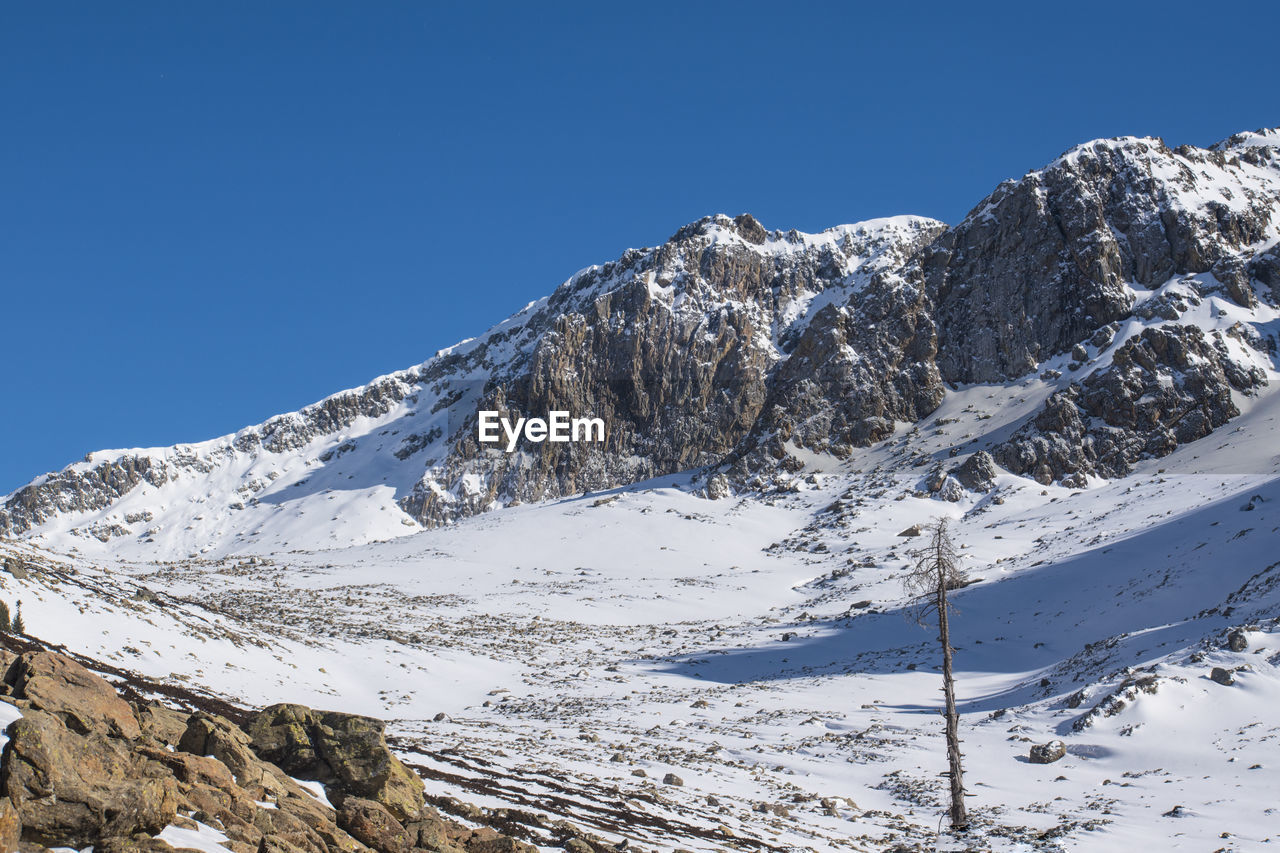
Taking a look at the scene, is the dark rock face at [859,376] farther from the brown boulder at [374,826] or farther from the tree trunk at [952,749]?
the brown boulder at [374,826]

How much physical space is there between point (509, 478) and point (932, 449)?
238ft

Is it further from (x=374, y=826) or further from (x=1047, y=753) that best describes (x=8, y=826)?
(x=1047, y=753)

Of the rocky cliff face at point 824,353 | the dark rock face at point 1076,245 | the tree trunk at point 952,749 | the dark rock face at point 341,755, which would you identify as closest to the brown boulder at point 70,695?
the dark rock face at point 341,755

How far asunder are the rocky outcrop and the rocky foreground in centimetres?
1

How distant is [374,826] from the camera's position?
35.2ft

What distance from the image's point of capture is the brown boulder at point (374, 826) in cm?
1056

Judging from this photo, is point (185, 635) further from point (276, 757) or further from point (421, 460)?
point (421, 460)

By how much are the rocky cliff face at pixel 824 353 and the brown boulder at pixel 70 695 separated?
9794cm

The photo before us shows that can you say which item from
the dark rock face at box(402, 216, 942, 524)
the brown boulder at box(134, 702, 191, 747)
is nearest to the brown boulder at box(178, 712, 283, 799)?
the brown boulder at box(134, 702, 191, 747)

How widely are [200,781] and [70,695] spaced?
223 centimetres

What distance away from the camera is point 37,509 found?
587 ft

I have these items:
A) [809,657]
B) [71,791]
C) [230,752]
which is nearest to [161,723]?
[230,752]

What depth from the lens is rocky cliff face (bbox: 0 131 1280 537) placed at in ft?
358

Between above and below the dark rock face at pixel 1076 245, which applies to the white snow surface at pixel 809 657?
below
